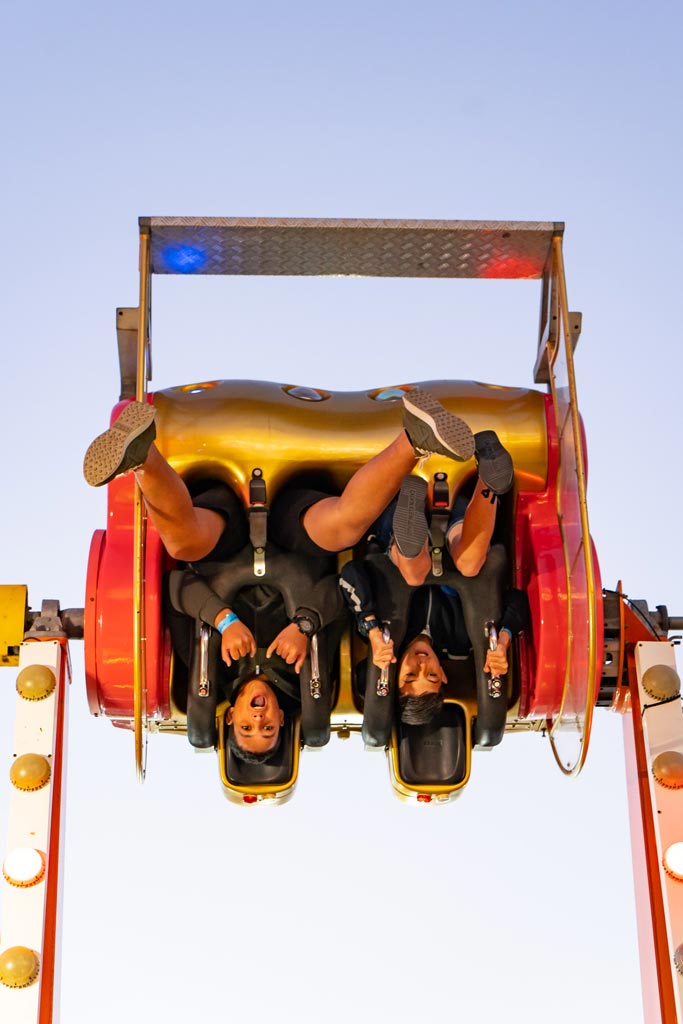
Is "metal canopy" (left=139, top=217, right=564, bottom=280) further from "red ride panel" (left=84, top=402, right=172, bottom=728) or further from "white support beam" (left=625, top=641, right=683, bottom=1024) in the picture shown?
"white support beam" (left=625, top=641, right=683, bottom=1024)

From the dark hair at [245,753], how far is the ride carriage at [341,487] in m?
0.05

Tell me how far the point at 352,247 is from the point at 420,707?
2080 millimetres

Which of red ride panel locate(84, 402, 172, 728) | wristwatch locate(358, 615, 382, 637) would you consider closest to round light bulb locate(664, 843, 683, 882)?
wristwatch locate(358, 615, 382, 637)

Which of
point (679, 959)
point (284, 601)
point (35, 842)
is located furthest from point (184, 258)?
point (679, 959)

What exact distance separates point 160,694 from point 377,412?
1584 mm

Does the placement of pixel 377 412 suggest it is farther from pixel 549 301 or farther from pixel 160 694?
pixel 160 694

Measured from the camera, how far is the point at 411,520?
23.9 ft

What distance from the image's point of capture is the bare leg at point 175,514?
7.28 meters

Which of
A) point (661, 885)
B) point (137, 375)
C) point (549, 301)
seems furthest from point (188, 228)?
point (661, 885)

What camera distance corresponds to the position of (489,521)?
25.1 ft

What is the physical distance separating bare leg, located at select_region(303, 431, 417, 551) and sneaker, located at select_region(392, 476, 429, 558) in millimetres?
124

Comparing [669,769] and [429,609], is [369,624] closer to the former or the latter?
[429,609]

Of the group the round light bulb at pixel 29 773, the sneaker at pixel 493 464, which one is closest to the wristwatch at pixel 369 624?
the sneaker at pixel 493 464

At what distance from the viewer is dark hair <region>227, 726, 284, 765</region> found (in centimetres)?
796
